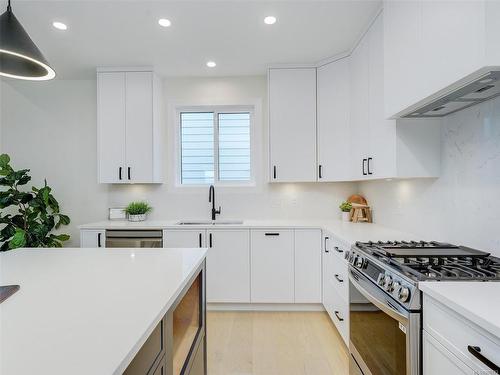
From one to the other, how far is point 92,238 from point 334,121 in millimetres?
2967

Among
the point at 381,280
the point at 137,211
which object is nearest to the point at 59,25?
the point at 137,211

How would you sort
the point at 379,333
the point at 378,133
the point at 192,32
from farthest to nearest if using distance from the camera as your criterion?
the point at 192,32 < the point at 378,133 < the point at 379,333

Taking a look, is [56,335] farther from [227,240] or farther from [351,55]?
[351,55]

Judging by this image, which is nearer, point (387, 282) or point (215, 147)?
point (387, 282)

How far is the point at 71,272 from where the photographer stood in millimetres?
1302

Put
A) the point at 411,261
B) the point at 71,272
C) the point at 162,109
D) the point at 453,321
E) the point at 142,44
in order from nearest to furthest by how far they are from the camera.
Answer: the point at 453,321 < the point at 71,272 < the point at 411,261 < the point at 142,44 < the point at 162,109

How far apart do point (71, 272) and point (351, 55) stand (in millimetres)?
3043

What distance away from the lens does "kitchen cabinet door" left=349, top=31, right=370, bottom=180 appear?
8.21 ft

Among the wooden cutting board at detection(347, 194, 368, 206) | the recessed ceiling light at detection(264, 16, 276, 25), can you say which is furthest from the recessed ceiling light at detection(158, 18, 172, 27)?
the wooden cutting board at detection(347, 194, 368, 206)

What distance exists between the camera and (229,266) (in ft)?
9.74

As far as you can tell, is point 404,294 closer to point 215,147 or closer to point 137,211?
point 215,147

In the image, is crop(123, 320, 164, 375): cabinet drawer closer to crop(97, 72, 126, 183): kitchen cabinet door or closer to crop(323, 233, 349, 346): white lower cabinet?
crop(323, 233, 349, 346): white lower cabinet

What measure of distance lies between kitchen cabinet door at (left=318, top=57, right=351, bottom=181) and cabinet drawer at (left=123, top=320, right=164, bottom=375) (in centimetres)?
252

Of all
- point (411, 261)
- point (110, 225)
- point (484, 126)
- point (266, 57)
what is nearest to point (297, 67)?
point (266, 57)
